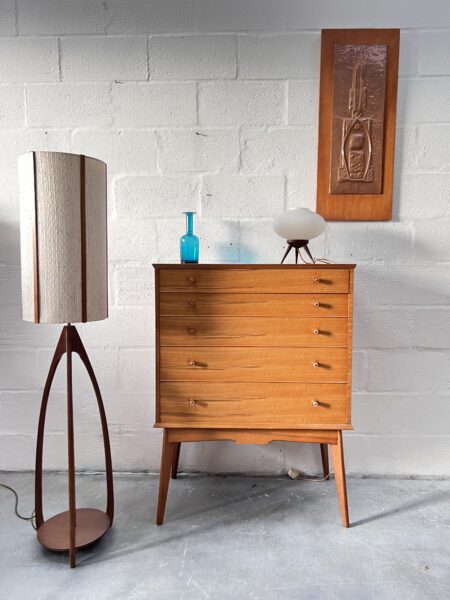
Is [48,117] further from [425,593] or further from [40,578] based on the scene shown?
[425,593]

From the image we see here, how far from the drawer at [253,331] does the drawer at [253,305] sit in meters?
0.02

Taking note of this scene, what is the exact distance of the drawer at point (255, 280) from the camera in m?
1.47

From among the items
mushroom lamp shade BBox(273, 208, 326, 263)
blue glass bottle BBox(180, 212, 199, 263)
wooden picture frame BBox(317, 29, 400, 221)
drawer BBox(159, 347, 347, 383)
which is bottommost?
drawer BBox(159, 347, 347, 383)

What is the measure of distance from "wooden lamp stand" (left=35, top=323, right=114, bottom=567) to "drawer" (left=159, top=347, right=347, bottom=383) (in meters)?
0.29

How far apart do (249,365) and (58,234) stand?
78 cm

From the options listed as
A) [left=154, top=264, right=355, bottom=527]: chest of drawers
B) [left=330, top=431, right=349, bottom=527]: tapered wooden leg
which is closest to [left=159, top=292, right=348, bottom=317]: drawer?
[left=154, top=264, right=355, bottom=527]: chest of drawers

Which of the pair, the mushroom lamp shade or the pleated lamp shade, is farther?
the mushroom lamp shade

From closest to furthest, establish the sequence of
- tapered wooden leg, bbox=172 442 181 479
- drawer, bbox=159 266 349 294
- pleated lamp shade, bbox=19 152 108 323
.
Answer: pleated lamp shade, bbox=19 152 108 323, drawer, bbox=159 266 349 294, tapered wooden leg, bbox=172 442 181 479

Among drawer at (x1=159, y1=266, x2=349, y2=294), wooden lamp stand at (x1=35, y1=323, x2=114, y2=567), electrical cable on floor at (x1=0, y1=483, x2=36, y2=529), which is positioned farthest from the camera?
electrical cable on floor at (x1=0, y1=483, x2=36, y2=529)

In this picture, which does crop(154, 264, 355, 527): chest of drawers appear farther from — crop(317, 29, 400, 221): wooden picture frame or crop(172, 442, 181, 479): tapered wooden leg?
crop(317, 29, 400, 221): wooden picture frame

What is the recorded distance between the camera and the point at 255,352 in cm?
150

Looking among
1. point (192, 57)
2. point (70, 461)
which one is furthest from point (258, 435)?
point (192, 57)

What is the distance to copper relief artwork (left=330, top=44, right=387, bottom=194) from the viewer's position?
1.77m

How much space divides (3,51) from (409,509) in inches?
103
